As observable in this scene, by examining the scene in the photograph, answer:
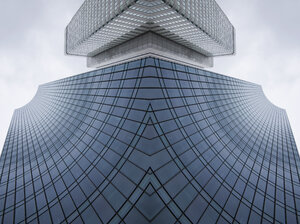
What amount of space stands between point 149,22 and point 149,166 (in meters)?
59.8

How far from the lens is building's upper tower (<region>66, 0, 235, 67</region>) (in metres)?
49.4

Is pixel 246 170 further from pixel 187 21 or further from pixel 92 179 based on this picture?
pixel 187 21

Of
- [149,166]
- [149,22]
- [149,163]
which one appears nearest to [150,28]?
[149,22]

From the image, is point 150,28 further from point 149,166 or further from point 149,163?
point 149,166

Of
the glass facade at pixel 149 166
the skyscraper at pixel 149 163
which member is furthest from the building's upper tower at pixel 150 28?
the glass facade at pixel 149 166

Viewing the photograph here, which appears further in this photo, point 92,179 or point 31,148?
point 31,148

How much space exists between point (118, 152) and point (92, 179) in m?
3.84

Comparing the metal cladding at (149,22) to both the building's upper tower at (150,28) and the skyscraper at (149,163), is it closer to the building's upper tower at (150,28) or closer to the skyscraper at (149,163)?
the building's upper tower at (150,28)

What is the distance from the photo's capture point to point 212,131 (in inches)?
885

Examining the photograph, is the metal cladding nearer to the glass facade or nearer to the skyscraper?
the skyscraper

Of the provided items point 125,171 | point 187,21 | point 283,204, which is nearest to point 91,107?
point 125,171

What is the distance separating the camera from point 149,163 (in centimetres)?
1292

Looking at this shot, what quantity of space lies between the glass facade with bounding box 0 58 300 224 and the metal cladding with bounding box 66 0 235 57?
33.1 m

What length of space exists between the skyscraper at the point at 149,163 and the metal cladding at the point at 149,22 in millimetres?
32329
